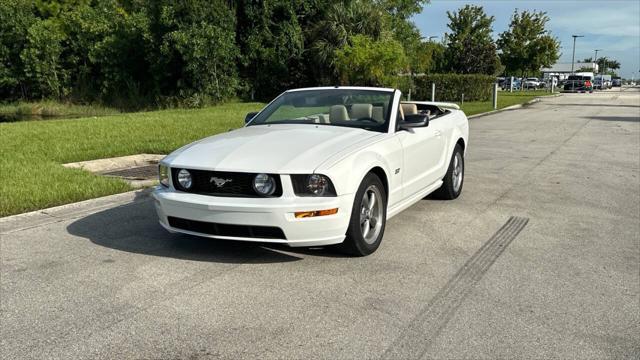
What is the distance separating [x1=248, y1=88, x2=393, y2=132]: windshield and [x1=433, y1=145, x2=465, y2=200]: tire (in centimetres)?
159

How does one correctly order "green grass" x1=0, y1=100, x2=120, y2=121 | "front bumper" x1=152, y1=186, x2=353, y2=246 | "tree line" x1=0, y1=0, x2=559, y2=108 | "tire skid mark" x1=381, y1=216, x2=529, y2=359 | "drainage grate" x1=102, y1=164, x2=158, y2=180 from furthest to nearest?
1. "tree line" x1=0, y1=0, x2=559, y2=108
2. "green grass" x1=0, y1=100, x2=120, y2=121
3. "drainage grate" x1=102, y1=164, x2=158, y2=180
4. "front bumper" x1=152, y1=186, x2=353, y2=246
5. "tire skid mark" x1=381, y1=216, x2=529, y2=359

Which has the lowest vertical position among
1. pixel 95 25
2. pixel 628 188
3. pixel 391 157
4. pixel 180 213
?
→ pixel 628 188

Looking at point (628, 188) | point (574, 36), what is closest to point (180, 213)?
point (628, 188)

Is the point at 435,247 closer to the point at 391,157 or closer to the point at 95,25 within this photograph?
the point at 391,157

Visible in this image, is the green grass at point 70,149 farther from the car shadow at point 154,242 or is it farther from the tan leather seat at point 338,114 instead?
the tan leather seat at point 338,114

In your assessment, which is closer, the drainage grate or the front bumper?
the front bumper

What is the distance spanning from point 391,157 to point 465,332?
6.72ft

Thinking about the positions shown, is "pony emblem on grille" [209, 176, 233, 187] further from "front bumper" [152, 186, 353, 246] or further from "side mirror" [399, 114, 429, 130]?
"side mirror" [399, 114, 429, 130]

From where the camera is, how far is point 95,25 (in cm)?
3338

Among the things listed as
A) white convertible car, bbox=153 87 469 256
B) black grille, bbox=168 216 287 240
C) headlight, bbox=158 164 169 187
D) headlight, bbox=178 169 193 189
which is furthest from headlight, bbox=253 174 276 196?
headlight, bbox=158 164 169 187

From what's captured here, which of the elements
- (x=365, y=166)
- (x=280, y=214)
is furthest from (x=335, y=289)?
(x=365, y=166)

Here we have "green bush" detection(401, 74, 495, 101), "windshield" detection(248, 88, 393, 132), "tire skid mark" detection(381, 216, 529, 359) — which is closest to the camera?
"tire skid mark" detection(381, 216, 529, 359)

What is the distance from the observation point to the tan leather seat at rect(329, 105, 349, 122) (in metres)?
5.71

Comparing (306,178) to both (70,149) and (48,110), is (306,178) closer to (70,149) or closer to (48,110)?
(70,149)
